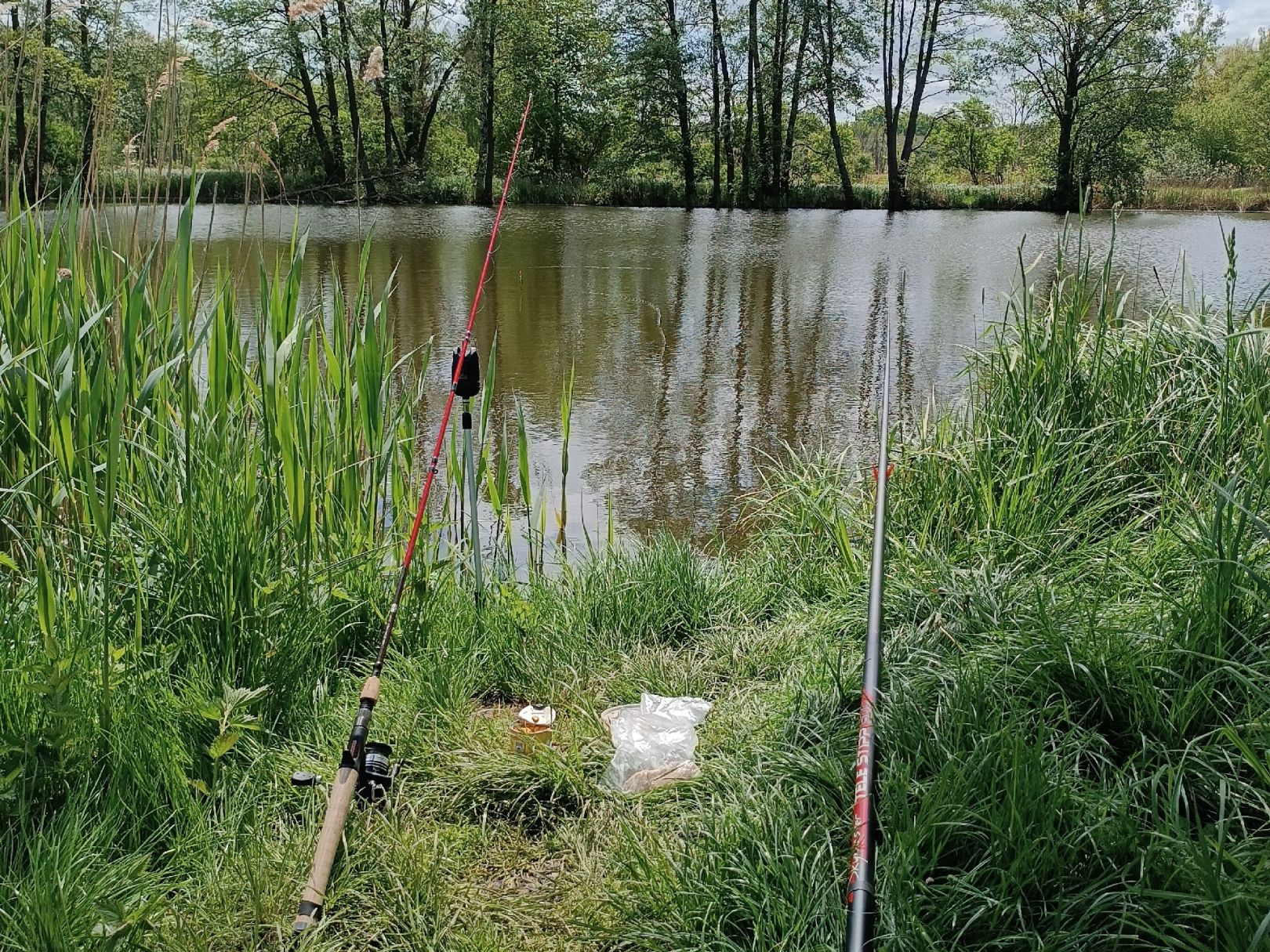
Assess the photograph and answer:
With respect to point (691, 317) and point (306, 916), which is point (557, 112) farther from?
point (306, 916)

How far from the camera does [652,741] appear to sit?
2070mm

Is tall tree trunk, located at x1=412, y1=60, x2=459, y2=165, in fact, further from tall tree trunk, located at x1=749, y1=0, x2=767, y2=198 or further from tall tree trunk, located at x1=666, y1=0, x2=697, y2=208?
tall tree trunk, located at x1=749, y1=0, x2=767, y2=198

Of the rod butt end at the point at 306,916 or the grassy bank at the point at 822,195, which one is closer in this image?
the rod butt end at the point at 306,916

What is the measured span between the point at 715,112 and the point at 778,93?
5.83ft

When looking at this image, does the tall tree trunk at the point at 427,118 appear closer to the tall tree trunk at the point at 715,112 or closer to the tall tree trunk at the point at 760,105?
the tall tree trunk at the point at 715,112

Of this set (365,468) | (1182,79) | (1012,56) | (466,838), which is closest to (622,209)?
(1012,56)

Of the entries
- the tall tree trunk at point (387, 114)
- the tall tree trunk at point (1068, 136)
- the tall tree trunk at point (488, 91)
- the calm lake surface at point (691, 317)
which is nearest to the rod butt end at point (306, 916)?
the calm lake surface at point (691, 317)

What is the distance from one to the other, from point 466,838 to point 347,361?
4.94ft

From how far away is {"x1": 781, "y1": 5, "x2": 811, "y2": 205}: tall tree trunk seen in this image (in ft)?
84.4

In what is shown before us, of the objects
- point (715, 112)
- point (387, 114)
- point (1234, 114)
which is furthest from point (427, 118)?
point (1234, 114)

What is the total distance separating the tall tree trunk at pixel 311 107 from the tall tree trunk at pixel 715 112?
958 centimetres

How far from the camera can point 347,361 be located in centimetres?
281

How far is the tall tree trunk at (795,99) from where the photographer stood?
1013 inches

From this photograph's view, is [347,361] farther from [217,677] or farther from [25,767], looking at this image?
[25,767]
